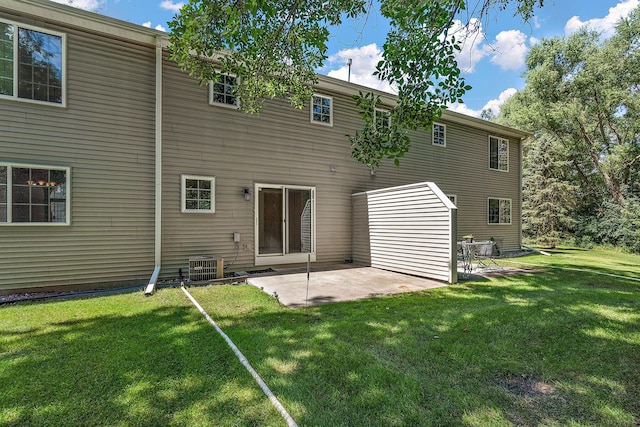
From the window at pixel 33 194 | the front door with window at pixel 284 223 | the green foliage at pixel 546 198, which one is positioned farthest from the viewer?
the green foliage at pixel 546 198

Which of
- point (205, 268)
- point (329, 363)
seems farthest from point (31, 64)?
point (329, 363)

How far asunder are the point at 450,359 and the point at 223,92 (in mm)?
7134

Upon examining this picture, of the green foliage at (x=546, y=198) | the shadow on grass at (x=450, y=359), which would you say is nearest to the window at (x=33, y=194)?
the shadow on grass at (x=450, y=359)

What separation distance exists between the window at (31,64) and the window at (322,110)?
5.49 m

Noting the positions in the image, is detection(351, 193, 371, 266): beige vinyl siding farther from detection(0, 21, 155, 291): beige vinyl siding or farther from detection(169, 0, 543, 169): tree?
Result: detection(0, 21, 155, 291): beige vinyl siding

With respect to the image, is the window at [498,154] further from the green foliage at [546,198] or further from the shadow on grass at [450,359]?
the shadow on grass at [450,359]

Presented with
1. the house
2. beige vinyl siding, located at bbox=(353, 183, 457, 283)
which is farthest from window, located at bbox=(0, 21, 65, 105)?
beige vinyl siding, located at bbox=(353, 183, 457, 283)

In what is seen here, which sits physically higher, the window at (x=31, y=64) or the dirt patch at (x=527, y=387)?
the window at (x=31, y=64)

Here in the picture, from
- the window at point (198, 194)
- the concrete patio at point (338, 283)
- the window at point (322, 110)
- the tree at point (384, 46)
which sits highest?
the window at point (322, 110)

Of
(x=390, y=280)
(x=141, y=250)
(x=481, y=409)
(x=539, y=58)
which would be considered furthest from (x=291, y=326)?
(x=539, y=58)

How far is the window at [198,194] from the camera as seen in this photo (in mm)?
6898

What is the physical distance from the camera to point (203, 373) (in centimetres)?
266

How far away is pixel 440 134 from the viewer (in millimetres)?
11594

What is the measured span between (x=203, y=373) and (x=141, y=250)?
15.5 feet
